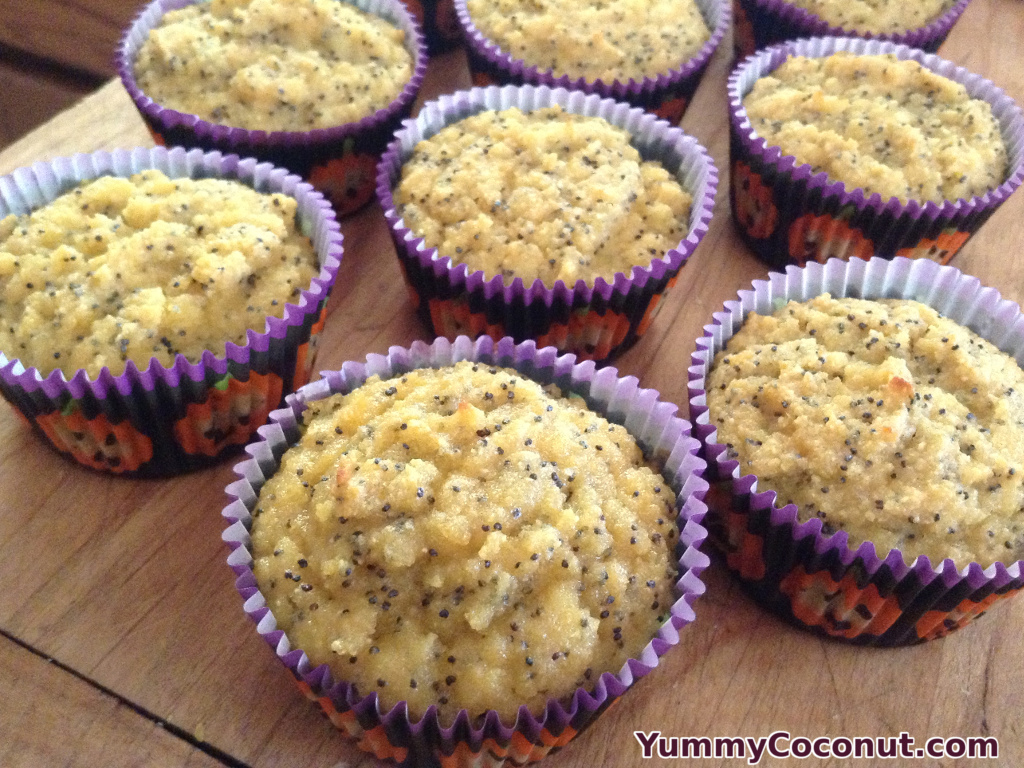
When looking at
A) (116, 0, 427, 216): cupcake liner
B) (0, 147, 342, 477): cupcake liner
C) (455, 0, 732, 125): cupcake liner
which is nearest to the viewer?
(0, 147, 342, 477): cupcake liner

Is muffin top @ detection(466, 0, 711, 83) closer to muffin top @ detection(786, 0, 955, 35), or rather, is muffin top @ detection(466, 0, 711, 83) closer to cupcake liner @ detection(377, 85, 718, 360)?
cupcake liner @ detection(377, 85, 718, 360)

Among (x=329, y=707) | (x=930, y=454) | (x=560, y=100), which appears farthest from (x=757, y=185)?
(x=329, y=707)

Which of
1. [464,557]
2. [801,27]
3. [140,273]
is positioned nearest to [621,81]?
[801,27]

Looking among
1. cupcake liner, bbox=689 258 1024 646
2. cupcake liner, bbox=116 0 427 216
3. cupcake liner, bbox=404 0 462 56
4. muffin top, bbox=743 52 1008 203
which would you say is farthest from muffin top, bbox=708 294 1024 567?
cupcake liner, bbox=404 0 462 56

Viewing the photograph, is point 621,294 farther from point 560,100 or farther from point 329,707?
point 329,707

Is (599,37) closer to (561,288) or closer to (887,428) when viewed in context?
(561,288)

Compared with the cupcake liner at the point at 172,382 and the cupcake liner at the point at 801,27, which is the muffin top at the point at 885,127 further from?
the cupcake liner at the point at 172,382

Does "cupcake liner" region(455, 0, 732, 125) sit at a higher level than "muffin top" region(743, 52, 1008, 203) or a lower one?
lower
